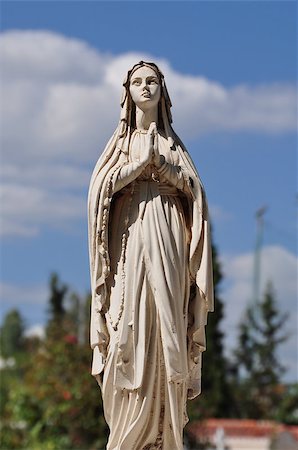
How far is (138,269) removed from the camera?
1164 cm

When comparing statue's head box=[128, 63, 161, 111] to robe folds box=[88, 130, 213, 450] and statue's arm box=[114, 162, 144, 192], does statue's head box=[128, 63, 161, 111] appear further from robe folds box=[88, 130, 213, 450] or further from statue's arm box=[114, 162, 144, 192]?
statue's arm box=[114, 162, 144, 192]

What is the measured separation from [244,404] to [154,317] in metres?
49.4

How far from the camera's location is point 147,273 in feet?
38.2

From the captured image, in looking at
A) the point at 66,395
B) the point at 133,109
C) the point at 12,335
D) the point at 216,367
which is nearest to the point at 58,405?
the point at 66,395

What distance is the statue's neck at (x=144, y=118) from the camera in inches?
479

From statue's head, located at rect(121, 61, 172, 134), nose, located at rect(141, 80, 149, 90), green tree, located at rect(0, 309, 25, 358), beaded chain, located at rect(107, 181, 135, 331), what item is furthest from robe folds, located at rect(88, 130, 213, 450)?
green tree, located at rect(0, 309, 25, 358)

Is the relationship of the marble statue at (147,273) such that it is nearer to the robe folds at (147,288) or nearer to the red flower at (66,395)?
the robe folds at (147,288)

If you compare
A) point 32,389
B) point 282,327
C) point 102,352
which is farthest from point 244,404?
point 102,352

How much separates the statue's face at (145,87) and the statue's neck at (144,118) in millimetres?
61

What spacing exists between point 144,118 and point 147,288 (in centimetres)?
177

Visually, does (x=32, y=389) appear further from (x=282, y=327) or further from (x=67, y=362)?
(x=282, y=327)

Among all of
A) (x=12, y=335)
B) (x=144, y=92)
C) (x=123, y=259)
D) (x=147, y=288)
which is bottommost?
(x=147, y=288)

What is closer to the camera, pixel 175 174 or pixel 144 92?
pixel 175 174

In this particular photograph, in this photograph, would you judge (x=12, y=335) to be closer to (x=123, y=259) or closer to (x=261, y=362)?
(x=261, y=362)
